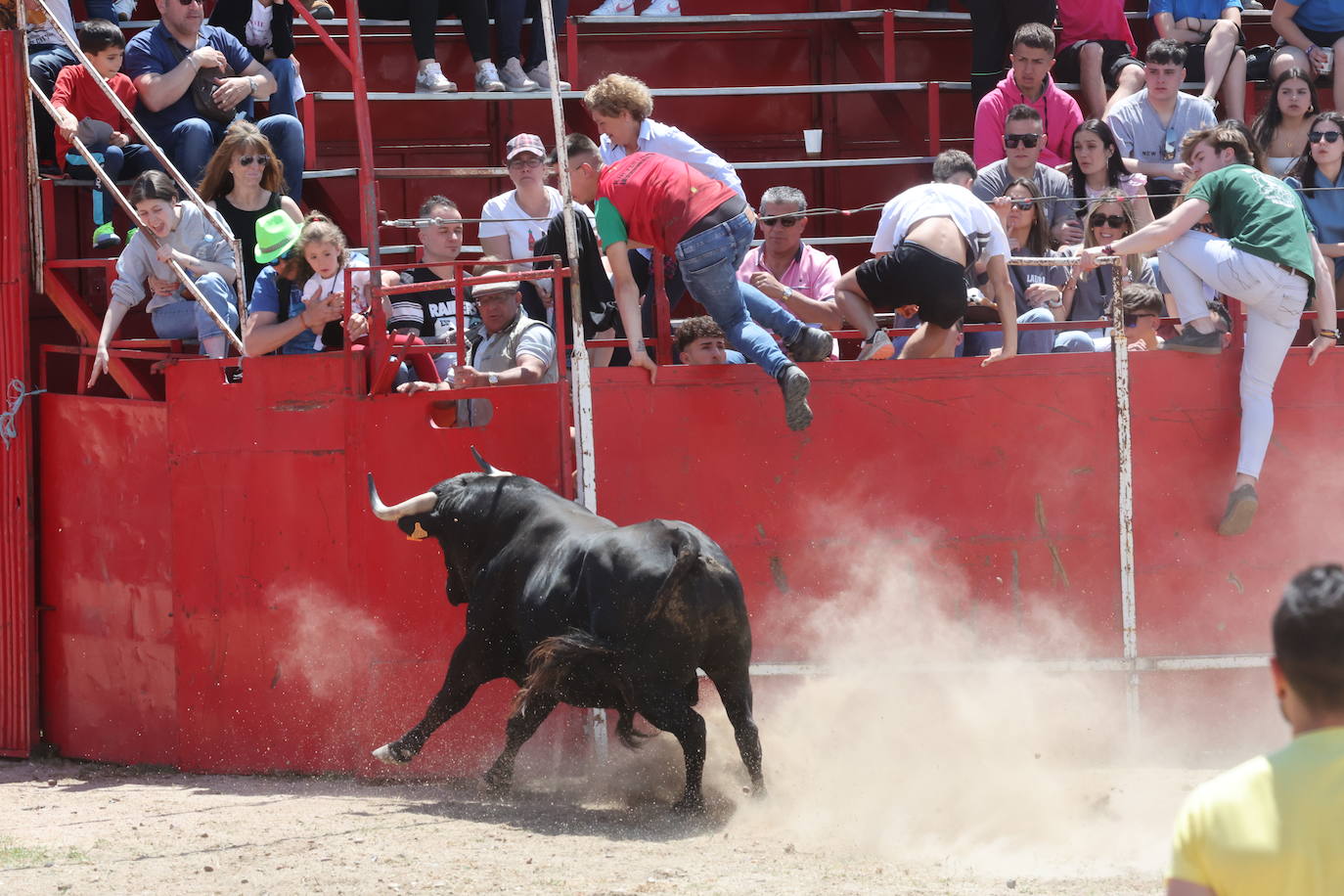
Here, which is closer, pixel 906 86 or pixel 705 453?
pixel 705 453

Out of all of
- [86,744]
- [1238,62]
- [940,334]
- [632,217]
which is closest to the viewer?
[632,217]

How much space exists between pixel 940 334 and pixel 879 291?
0.57m

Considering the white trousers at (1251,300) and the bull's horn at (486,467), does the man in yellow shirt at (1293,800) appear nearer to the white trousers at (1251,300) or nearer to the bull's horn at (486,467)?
the bull's horn at (486,467)

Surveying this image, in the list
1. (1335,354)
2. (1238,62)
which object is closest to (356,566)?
(1335,354)

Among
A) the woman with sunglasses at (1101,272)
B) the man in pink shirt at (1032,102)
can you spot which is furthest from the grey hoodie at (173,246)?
the man in pink shirt at (1032,102)

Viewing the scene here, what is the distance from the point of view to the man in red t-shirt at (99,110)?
9.93m

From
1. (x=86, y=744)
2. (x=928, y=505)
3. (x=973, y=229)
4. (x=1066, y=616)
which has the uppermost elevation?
(x=973, y=229)

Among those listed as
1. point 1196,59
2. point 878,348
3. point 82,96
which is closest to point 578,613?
point 878,348

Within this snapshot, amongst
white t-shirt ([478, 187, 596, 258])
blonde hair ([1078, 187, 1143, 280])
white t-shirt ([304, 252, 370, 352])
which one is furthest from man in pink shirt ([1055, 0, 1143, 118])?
white t-shirt ([304, 252, 370, 352])

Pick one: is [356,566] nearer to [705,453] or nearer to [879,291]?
[705,453]

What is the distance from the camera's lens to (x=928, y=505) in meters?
8.50

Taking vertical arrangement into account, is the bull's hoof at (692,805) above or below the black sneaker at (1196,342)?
below

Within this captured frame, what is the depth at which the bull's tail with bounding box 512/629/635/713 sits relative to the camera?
6980 mm

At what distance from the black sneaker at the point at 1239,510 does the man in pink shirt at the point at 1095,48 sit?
418 cm
